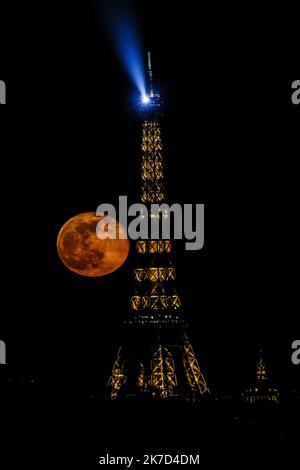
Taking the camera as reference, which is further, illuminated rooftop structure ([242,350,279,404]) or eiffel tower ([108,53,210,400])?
eiffel tower ([108,53,210,400])

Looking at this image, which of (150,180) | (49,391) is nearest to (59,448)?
(49,391)

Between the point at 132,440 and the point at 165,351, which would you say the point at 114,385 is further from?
the point at 132,440

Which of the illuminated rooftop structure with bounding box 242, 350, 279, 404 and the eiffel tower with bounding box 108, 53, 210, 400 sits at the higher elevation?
the eiffel tower with bounding box 108, 53, 210, 400

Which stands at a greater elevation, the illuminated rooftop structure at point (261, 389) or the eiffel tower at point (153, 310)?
the eiffel tower at point (153, 310)

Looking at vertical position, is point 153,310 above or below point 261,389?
above

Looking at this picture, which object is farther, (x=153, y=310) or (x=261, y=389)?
(x=153, y=310)

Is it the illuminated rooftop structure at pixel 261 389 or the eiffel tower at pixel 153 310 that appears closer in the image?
the illuminated rooftop structure at pixel 261 389
